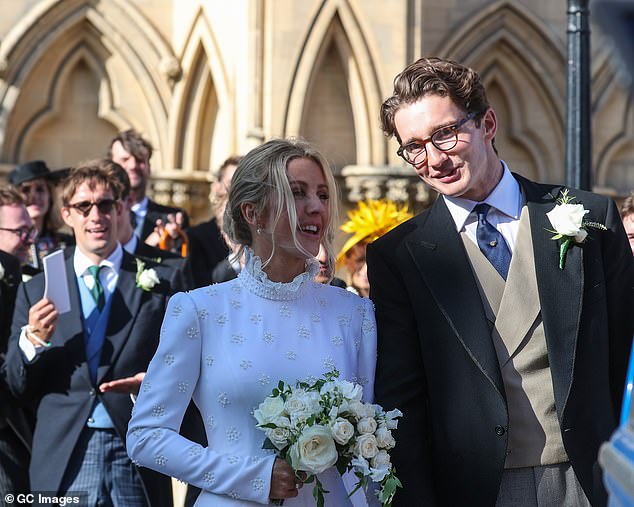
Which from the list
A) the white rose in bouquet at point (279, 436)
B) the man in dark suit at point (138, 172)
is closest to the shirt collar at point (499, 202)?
the white rose in bouquet at point (279, 436)

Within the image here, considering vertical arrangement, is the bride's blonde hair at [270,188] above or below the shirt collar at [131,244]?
above

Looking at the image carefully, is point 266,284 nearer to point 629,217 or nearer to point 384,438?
point 384,438

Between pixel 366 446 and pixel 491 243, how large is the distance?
81 centimetres

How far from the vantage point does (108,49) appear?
11.2 metres

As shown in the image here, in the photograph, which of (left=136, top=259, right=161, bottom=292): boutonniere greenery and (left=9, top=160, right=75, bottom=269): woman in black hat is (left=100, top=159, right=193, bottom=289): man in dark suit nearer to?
(left=136, top=259, right=161, bottom=292): boutonniere greenery

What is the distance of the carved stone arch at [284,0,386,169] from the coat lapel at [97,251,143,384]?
4.64 m

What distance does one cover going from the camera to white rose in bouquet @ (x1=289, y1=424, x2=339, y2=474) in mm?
3482

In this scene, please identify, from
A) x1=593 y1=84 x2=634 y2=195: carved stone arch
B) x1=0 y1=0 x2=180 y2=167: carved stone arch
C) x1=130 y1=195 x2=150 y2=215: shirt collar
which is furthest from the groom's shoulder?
x1=593 y1=84 x2=634 y2=195: carved stone arch

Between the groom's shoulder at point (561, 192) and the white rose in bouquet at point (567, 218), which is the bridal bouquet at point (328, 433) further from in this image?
the groom's shoulder at point (561, 192)

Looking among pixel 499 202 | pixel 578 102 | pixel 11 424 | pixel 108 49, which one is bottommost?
pixel 11 424

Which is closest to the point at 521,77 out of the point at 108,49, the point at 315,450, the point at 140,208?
the point at 108,49

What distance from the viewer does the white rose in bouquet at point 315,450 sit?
137 inches

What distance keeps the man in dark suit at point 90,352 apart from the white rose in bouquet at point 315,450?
7.61ft

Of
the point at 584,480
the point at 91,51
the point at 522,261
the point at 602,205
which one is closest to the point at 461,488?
the point at 584,480
